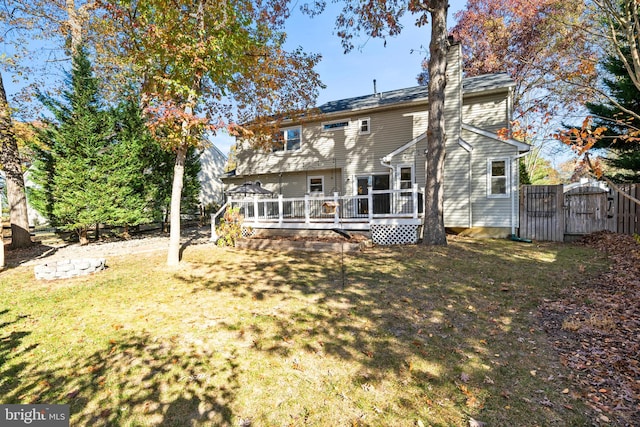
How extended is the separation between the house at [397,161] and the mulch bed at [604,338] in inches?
202

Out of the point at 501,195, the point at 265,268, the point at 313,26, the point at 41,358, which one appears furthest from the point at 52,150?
the point at 501,195

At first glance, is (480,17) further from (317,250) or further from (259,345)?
(259,345)

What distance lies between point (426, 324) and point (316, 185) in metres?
13.1

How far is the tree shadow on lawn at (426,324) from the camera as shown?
2732 millimetres

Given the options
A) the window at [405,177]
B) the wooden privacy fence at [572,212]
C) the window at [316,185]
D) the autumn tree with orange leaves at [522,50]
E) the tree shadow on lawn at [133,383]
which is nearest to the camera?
the tree shadow on lawn at [133,383]

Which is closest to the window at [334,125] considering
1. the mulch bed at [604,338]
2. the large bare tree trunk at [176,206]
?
the large bare tree trunk at [176,206]

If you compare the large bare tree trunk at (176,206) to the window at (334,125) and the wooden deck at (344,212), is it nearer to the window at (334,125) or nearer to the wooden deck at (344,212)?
the wooden deck at (344,212)

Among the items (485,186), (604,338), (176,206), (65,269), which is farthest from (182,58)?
(485,186)

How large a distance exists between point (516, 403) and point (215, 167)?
89.1ft

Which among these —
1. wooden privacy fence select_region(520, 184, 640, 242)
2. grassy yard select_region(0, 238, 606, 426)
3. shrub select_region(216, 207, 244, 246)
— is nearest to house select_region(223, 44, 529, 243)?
wooden privacy fence select_region(520, 184, 640, 242)

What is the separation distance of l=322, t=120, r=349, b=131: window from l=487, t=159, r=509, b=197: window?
738 cm

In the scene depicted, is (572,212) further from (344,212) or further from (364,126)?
(364,126)

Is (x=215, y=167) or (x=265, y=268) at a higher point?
(x=215, y=167)

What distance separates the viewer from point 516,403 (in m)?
2.63
